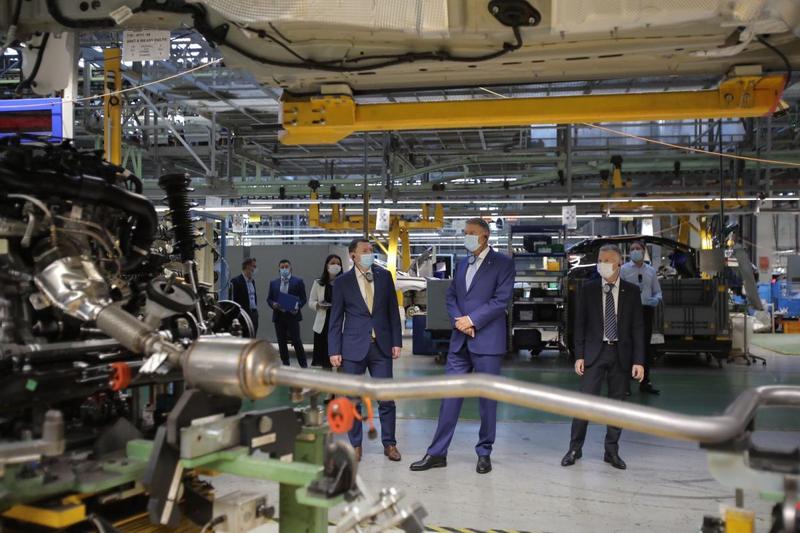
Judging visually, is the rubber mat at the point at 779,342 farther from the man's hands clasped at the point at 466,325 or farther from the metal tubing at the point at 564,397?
the metal tubing at the point at 564,397

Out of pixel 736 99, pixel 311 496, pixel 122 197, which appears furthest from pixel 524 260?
pixel 311 496

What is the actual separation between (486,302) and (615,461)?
4.90 feet

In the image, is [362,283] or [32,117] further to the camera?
[362,283]

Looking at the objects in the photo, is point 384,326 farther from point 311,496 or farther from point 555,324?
point 555,324

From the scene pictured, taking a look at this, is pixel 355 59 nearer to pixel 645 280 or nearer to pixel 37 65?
pixel 37 65

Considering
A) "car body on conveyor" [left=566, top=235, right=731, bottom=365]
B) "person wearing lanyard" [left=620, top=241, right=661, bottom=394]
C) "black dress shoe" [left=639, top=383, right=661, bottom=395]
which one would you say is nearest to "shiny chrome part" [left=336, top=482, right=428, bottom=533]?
"black dress shoe" [left=639, top=383, right=661, bottom=395]

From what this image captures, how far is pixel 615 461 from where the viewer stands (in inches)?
188

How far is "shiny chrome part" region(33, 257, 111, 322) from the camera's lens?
2371mm

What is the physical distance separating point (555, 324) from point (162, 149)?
24.2 ft

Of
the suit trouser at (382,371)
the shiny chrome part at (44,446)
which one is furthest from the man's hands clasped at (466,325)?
the shiny chrome part at (44,446)

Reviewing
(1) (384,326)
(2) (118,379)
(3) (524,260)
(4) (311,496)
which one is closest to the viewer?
(4) (311,496)

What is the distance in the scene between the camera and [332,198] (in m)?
11.6

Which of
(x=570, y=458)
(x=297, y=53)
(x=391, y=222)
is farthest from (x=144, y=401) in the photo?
(x=391, y=222)

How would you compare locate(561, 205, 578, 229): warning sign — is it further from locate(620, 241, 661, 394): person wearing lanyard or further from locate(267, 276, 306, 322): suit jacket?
locate(267, 276, 306, 322): suit jacket
